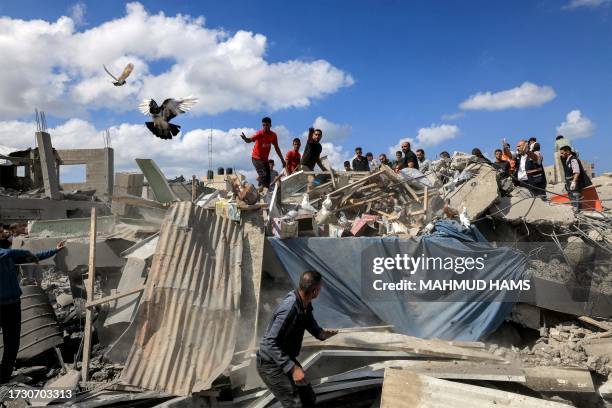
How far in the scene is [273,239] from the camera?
6.28 meters

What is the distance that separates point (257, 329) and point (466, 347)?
2510 mm

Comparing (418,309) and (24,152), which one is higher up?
(24,152)

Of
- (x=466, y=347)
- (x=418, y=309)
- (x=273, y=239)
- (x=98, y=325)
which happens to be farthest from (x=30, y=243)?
(x=466, y=347)

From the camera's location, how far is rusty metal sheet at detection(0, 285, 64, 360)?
233 inches

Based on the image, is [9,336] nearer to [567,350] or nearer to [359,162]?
[567,350]

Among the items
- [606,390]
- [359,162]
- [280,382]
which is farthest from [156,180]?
[606,390]

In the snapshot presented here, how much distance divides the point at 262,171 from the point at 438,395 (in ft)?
20.1

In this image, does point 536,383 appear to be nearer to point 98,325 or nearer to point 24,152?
point 98,325

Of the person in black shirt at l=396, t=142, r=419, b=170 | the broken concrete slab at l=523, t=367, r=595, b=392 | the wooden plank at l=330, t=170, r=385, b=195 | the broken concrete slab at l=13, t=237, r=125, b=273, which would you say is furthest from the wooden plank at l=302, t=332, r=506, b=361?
Answer: the person in black shirt at l=396, t=142, r=419, b=170

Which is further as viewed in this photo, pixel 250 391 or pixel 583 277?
pixel 583 277

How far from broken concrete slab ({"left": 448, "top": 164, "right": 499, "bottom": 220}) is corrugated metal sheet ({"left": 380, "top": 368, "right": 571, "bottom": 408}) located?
3340 mm

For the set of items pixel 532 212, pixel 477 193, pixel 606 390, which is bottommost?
pixel 606 390

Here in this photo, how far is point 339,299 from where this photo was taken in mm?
6305

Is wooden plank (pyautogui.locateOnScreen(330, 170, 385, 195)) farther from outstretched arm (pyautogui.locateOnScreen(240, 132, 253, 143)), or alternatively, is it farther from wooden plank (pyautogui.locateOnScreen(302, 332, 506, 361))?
wooden plank (pyautogui.locateOnScreen(302, 332, 506, 361))
